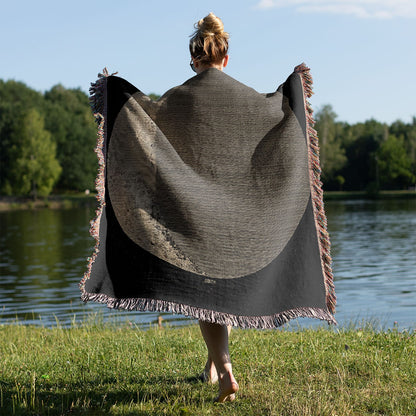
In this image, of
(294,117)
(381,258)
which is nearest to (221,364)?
(294,117)

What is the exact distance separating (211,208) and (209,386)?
3.83 feet

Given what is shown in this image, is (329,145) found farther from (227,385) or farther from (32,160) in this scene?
(227,385)

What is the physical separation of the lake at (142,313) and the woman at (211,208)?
228 cm

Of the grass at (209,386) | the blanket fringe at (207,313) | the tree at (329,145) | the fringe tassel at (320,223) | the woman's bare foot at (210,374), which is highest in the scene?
the tree at (329,145)

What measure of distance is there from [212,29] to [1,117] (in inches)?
2495

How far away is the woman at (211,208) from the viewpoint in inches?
145

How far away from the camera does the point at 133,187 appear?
12.4ft

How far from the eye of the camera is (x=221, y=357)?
3625 millimetres

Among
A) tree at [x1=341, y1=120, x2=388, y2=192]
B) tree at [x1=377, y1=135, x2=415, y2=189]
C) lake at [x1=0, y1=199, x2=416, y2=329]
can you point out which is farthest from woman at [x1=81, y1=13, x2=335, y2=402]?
tree at [x1=341, y1=120, x2=388, y2=192]

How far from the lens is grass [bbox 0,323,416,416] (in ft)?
12.0

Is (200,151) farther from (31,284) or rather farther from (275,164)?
(31,284)

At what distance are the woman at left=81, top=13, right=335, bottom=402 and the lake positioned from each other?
89.7 inches

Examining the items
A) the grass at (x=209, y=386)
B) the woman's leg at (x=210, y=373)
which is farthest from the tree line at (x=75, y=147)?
the woman's leg at (x=210, y=373)

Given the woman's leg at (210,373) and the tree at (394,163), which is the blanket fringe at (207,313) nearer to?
the woman's leg at (210,373)
